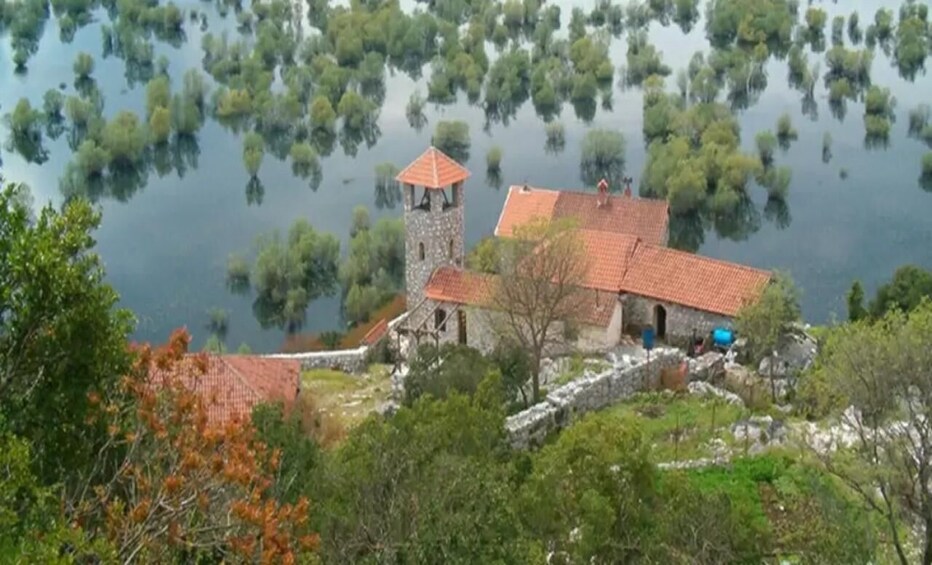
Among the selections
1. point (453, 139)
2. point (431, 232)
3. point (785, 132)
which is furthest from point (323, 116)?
point (431, 232)

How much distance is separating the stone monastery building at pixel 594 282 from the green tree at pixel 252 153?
1793cm

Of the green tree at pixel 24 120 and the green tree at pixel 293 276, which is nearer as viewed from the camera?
the green tree at pixel 293 276

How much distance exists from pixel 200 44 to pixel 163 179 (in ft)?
64.4

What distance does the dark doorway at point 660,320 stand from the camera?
3128 centimetres

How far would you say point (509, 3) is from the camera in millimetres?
69000

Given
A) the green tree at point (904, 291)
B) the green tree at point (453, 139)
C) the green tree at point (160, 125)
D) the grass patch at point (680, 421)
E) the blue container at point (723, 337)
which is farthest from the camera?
the green tree at point (160, 125)

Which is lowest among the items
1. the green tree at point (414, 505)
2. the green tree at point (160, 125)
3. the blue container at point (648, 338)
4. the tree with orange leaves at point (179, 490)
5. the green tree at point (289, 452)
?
the blue container at point (648, 338)

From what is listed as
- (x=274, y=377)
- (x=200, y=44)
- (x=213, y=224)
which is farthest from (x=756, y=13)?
(x=274, y=377)

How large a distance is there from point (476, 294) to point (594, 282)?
3.09m

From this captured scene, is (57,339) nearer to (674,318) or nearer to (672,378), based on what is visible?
(672,378)

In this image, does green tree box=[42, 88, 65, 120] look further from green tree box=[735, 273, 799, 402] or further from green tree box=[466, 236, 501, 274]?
green tree box=[735, 273, 799, 402]

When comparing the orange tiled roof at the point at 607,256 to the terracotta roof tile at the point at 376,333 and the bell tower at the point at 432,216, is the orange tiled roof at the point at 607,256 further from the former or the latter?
the terracotta roof tile at the point at 376,333

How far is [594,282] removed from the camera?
3133 centimetres

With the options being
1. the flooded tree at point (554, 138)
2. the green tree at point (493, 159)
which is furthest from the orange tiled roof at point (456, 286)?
the flooded tree at point (554, 138)
